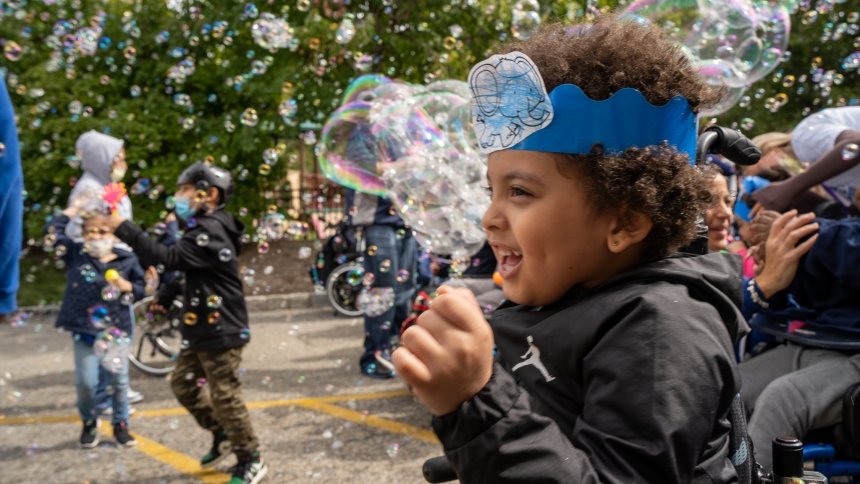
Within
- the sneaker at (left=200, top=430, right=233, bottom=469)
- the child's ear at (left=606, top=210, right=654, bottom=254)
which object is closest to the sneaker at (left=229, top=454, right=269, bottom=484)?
the sneaker at (left=200, top=430, right=233, bottom=469)

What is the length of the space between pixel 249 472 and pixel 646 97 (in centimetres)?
359

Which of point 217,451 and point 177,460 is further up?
point 217,451

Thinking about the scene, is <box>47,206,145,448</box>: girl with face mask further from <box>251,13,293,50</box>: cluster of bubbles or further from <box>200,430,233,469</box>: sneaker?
<box>251,13,293,50</box>: cluster of bubbles

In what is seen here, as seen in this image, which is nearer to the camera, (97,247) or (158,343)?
(97,247)

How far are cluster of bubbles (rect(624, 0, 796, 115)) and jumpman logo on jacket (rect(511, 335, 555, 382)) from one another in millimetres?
3143

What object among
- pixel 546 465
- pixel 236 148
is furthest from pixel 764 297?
pixel 236 148

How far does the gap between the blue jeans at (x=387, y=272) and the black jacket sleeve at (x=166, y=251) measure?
6.46 feet

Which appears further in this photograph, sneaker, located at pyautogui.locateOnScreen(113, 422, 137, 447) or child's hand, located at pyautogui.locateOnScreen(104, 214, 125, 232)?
sneaker, located at pyautogui.locateOnScreen(113, 422, 137, 447)

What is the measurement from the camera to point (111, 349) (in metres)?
5.21

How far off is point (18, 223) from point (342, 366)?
17.2 feet

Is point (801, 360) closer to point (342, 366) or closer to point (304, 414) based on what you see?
point (304, 414)

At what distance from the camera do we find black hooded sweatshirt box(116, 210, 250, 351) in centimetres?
423

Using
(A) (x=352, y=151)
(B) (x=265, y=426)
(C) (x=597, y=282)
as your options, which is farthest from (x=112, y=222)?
(C) (x=597, y=282)

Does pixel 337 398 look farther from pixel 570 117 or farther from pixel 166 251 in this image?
pixel 570 117
